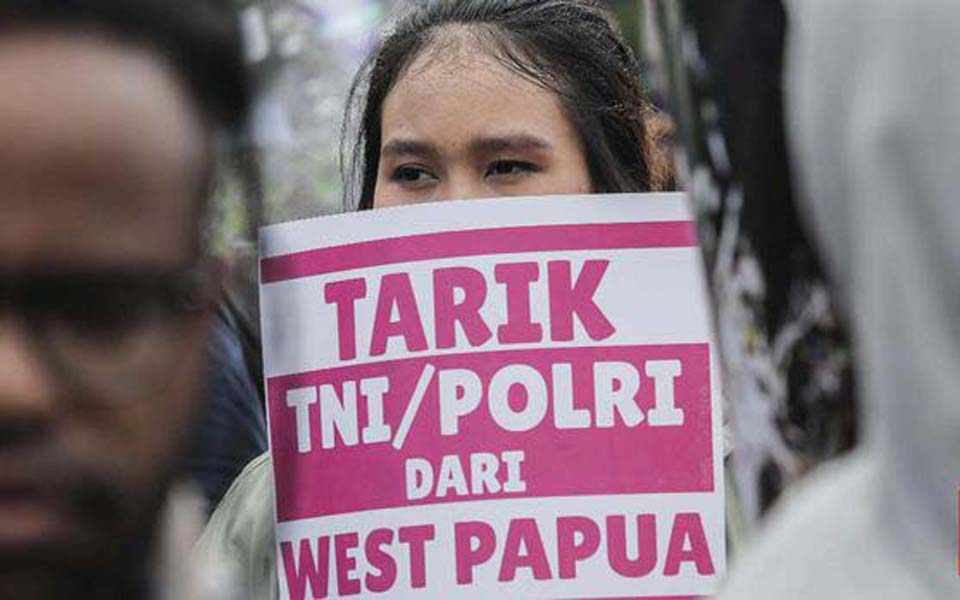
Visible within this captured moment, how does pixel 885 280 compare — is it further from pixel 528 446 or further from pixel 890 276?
pixel 528 446

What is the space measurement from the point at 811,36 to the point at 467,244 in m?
1.45

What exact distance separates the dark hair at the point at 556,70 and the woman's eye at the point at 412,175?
192 millimetres

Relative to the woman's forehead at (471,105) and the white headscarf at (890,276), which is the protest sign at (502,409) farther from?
the white headscarf at (890,276)

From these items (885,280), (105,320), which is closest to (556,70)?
(885,280)

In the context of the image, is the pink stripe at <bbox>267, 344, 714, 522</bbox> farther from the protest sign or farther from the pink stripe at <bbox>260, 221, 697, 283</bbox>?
the pink stripe at <bbox>260, 221, 697, 283</bbox>

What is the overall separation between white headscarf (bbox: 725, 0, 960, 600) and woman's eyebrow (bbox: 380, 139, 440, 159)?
1.97 m

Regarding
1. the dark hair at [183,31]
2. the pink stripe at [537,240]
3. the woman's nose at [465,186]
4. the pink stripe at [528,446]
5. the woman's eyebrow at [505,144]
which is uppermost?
the woman's eyebrow at [505,144]

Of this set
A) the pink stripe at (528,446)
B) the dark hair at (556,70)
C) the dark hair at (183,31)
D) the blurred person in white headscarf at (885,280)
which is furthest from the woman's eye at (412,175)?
the dark hair at (183,31)

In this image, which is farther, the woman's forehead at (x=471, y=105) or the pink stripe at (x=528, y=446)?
the woman's forehead at (x=471, y=105)

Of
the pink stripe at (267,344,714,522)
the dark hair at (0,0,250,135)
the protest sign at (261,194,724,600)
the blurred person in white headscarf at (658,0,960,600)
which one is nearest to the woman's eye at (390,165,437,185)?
the protest sign at (261,194,724,600)

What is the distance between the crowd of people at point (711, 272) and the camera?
152cm

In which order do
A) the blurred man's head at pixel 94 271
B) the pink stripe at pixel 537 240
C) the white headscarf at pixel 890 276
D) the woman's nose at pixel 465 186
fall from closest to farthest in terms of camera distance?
the blurred man's head at pixel 94 271, the white headscarf at pixel 890 276, the pink stripe at pixel 537 240, the woman's nose at pixel 465 186

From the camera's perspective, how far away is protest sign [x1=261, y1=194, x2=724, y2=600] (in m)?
3.02

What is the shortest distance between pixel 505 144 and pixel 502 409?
0.68 m
